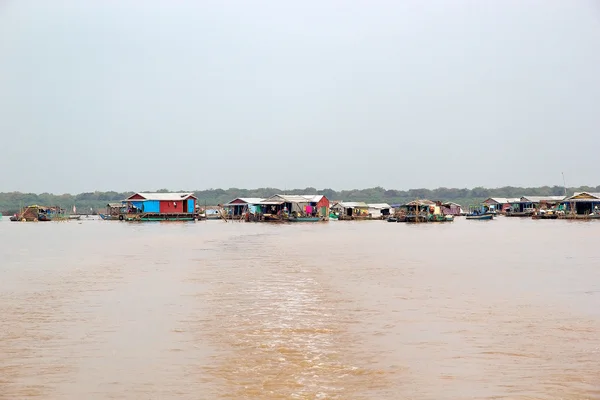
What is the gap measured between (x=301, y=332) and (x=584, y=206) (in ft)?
238

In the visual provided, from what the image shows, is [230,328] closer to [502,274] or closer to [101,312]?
[101,312]

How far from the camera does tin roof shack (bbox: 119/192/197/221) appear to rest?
221 feet

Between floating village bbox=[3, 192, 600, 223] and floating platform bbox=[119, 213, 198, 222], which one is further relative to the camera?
floating platform bbox=[119, 213, 198, 222]

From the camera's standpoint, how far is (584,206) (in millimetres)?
72438

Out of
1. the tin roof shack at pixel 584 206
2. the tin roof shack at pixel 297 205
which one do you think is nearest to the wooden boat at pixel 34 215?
the tin roof shack at pixel 297 205

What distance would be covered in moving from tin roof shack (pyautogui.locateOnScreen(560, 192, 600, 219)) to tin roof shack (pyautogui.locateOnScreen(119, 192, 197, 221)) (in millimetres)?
47841

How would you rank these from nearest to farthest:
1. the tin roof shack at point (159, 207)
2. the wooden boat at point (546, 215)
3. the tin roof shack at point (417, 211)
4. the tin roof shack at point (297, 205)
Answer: the tin roof shack at point (417, 211) < the tin roof shack at point (297, 205) < the tin roof shack at point (159, 207) < the wooden boat at point (546, 215)

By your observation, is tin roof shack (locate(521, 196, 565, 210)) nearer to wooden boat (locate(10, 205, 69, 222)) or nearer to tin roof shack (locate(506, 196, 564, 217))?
tin roof shack (locate(506, 196, 564, 217))

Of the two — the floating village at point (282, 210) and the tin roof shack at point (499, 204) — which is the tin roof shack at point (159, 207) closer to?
the floating village at point (282, 210)

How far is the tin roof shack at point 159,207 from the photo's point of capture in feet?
221

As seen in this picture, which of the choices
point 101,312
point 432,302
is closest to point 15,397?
point 101,312

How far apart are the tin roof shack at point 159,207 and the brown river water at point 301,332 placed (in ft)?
157

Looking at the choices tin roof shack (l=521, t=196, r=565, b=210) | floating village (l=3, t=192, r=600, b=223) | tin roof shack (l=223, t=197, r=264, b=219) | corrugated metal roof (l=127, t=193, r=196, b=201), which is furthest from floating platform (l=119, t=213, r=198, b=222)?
tin roof shack (l=521, t=196, r=565, b=210)

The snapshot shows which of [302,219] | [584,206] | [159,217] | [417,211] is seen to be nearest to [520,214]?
[584,206]
